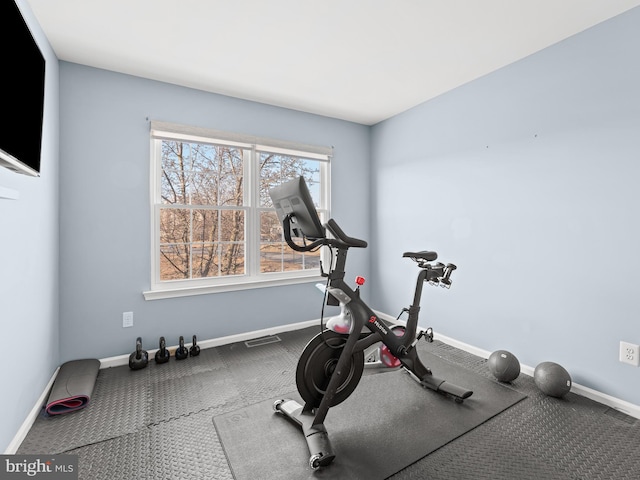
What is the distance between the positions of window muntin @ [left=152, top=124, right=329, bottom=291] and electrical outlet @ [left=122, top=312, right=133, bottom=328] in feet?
1.11

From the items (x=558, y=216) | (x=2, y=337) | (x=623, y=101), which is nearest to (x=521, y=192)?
(x=558, y=216)

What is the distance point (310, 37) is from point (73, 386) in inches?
123

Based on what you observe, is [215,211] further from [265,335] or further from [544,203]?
[544,203]

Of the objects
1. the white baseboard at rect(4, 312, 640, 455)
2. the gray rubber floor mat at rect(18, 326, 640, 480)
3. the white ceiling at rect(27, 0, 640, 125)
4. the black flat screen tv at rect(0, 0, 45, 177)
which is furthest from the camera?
the white ceiling at rect(27, 0, 640, 125)

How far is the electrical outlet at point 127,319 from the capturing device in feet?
9.47

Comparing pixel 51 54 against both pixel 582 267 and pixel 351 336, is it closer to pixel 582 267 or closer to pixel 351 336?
pixel 351 336

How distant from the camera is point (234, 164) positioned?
349 centimetres

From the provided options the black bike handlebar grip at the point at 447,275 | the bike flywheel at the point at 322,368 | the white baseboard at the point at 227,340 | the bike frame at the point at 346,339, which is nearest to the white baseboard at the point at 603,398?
the bike frame at the point at 346,339

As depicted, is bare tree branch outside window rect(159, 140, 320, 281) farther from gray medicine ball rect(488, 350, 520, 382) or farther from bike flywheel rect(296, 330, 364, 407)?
gray medicine ball rect(488, 350, 520, 382)

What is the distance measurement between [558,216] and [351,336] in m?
1.98

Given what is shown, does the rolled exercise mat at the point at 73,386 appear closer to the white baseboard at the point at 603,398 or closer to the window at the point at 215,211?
the window at the point at 215,211

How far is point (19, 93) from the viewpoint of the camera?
1.41m

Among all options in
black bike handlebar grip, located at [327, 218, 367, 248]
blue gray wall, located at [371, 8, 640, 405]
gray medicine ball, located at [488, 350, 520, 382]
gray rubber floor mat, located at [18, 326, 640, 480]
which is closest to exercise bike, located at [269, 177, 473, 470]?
black bike handlebar grip, located at [327, 218, 367, 248]

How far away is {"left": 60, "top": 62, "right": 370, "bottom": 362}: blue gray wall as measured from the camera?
2680mm
